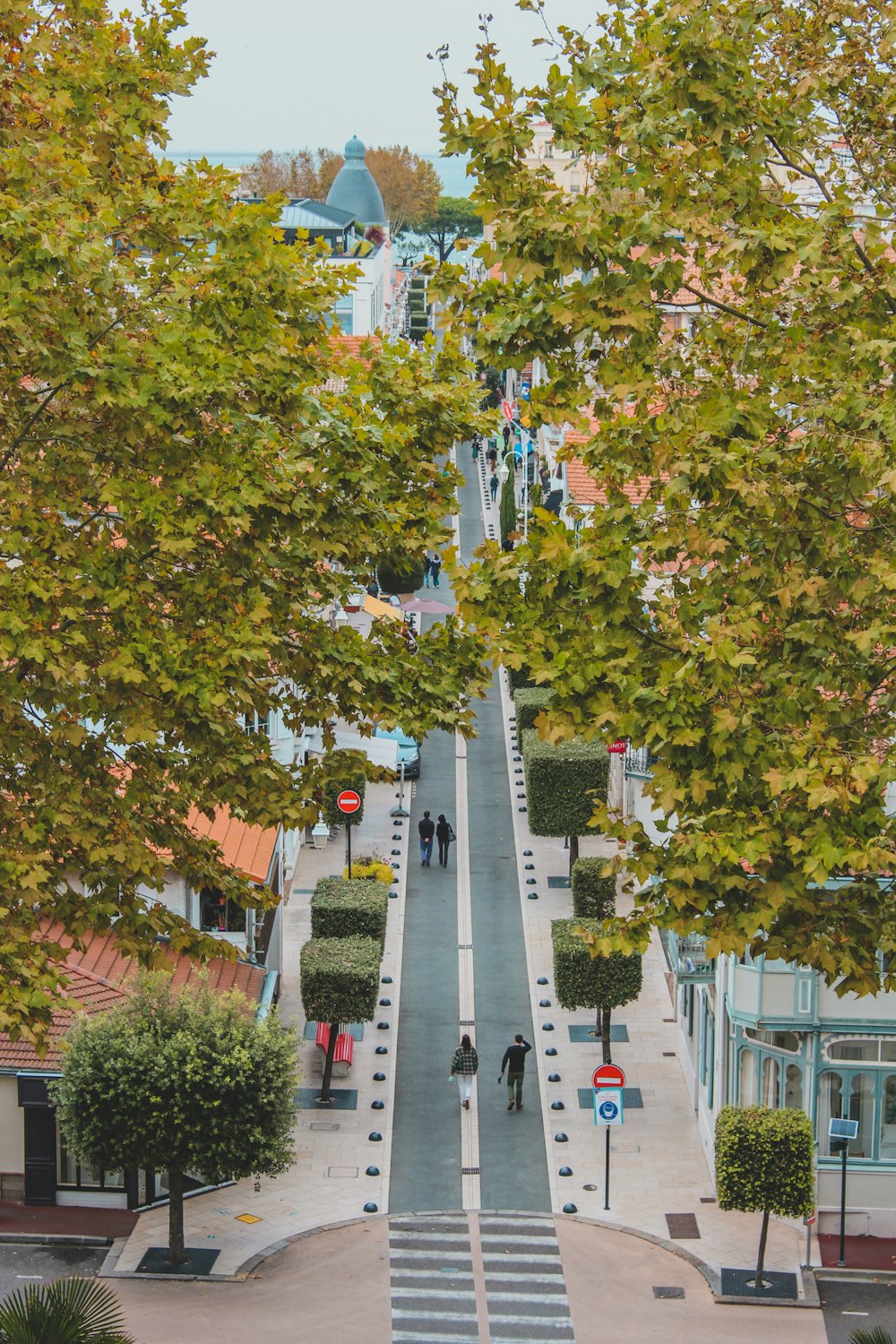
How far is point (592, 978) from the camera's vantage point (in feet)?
112

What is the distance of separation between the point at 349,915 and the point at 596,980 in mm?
5499

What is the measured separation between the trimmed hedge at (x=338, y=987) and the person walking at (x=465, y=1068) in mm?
1756

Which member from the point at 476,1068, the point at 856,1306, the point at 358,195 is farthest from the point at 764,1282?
the point at 358,195

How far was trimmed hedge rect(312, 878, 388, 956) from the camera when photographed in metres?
36.8

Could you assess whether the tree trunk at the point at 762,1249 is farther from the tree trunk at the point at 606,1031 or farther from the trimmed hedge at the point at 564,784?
the trimmed hedge at the point at 564,784

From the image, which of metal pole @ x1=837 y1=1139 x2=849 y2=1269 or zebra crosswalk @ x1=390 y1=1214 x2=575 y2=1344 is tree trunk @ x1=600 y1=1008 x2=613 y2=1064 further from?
metal pole @ x1=837 y1=1139 x2=849 y2=1269

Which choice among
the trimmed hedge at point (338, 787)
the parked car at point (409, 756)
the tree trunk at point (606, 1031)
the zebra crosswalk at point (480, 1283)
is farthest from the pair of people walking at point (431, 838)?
the zebra crosswalk at point (480, 1283)

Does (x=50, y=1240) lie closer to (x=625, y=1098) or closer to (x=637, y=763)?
(x=625, y=1098)

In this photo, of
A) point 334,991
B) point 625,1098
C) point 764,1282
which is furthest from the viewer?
point 625,1098

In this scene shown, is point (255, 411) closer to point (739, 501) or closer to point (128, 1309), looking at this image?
point (739, 501)

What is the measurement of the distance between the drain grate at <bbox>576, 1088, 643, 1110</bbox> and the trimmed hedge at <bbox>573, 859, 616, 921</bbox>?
18.5ft

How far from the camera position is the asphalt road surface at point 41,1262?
87.4 ft

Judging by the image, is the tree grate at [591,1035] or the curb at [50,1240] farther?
the tree grate at [591,1035]

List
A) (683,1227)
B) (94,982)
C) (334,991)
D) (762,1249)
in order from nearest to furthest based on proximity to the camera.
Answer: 1. (762,1249)
2. (683,1227)
3. (94,982)
4. (334,991)
